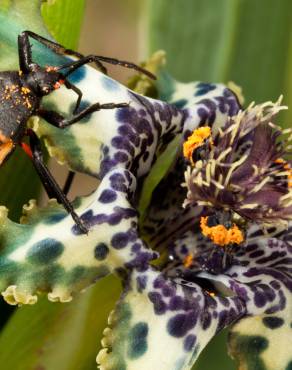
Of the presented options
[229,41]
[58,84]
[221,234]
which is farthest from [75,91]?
[229,41]

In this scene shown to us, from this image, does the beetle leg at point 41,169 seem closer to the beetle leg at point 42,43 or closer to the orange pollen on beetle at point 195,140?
the beetle leg at point 42,43

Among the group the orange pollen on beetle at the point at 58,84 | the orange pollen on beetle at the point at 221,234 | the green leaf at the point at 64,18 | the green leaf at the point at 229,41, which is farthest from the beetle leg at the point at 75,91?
the green leaf at the point at 229,41

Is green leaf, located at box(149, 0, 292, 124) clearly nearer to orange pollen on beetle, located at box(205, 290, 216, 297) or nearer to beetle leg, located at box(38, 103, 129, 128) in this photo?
beetle leg, located at box(38, 103, 129, 128)

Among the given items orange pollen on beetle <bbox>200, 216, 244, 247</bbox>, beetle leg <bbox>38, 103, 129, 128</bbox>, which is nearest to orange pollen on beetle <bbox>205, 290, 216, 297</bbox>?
orange pollen on beetle <bbox>200, 216, 244, 247</bbox>

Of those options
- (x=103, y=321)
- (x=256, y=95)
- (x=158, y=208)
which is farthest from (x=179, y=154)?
(x=256, y=95)

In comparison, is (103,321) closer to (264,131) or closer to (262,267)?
(262,267)
